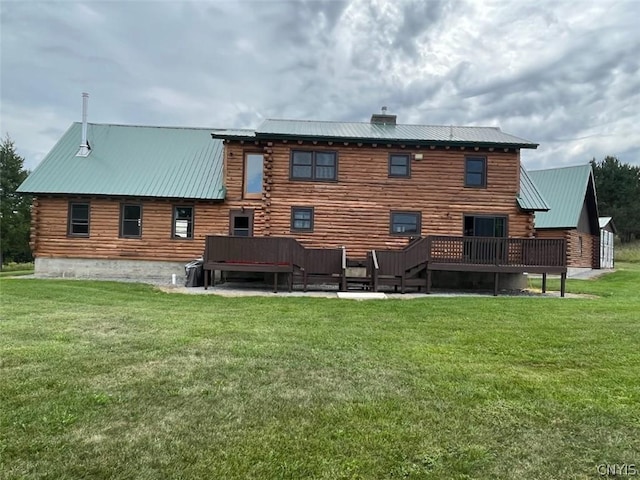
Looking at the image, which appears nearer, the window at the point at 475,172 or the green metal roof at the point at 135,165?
the window at the point at 475,172

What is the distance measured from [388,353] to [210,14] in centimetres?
1302

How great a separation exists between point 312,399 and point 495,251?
43.1ft

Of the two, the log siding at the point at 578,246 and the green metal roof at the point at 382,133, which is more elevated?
the green metal roof at the point at 382,133

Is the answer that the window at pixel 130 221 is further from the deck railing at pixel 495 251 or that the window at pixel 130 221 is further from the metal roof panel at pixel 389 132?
the deck railing at pixel 495 251

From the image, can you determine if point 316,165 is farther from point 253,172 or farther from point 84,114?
point 84,114

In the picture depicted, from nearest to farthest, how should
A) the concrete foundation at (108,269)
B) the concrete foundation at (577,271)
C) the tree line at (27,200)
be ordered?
1. the concrete foundation at (108,269)
2. the concrete foundation at (577,271)
3. the tree line at (27,200)

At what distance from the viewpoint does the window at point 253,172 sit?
730 inches

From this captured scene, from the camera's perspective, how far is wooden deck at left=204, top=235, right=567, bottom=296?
15570 mm

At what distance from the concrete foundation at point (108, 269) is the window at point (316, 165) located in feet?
21.5

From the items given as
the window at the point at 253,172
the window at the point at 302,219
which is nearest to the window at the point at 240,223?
the window at the point at 253,172

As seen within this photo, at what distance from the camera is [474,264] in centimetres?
1575

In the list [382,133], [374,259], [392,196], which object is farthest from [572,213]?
[374,259]

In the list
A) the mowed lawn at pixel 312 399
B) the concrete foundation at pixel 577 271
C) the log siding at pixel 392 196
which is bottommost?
the mowed lawn at pixel 312 399

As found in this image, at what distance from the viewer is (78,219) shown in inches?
736
